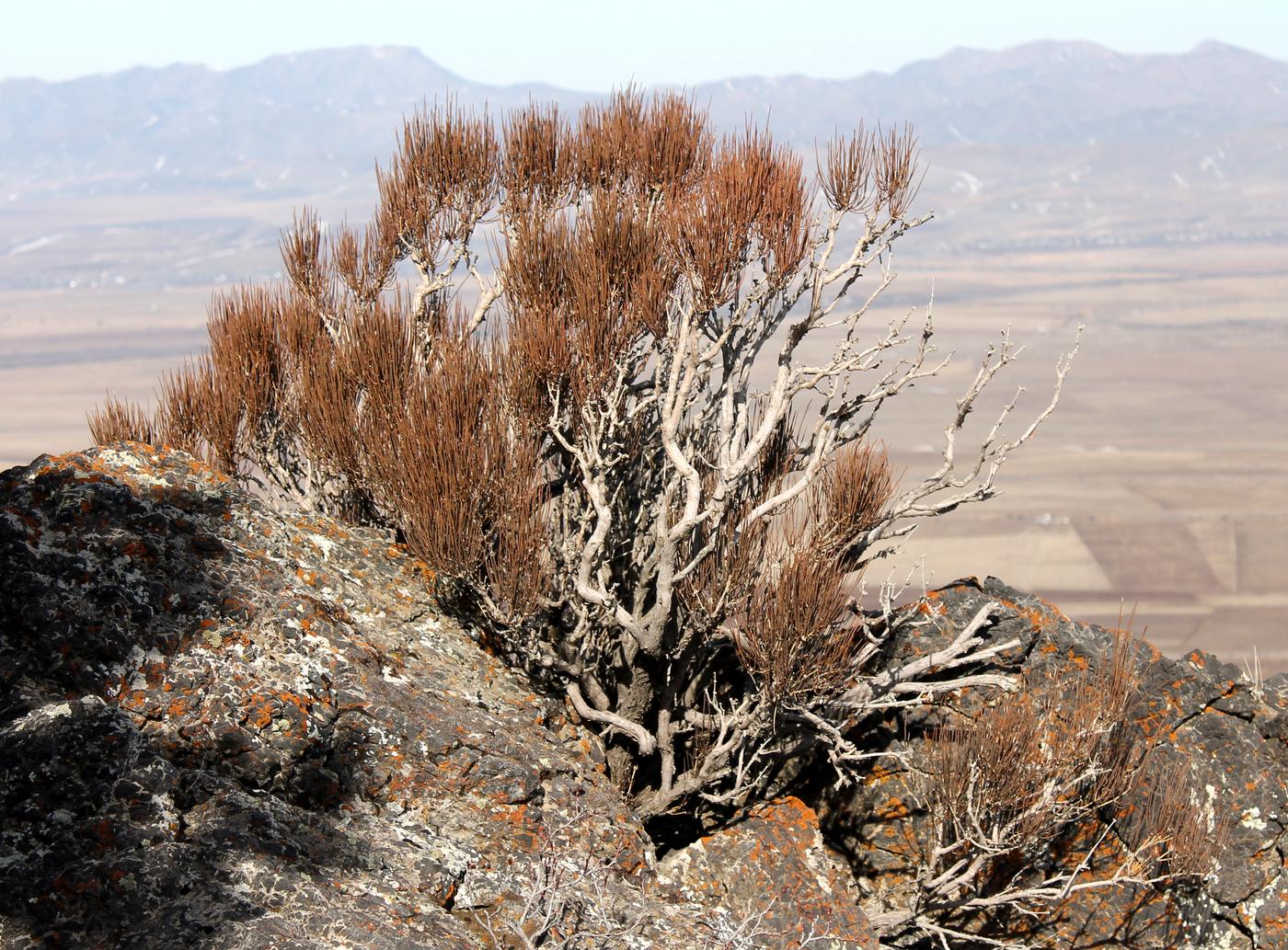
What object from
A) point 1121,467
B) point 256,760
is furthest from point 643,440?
point 1121,467

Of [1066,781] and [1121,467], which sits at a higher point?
[1066,781]

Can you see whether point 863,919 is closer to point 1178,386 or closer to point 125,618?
point 125,618

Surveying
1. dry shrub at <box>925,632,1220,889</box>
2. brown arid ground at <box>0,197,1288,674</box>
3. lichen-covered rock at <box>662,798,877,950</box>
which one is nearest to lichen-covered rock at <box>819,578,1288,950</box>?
dry shrub at <box>925,632,1220,889</box>

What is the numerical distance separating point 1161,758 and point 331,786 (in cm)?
704

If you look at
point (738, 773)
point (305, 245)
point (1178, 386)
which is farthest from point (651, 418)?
point (1178, 386)

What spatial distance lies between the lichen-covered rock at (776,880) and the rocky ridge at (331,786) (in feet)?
0.08

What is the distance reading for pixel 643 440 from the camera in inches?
435

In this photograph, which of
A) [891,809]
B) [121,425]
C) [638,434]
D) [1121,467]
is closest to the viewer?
[891,809]

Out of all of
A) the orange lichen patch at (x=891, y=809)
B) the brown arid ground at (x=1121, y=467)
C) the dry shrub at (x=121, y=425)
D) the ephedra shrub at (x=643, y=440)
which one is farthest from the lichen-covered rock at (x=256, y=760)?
the brown arid ground at (x=1121, y=467)

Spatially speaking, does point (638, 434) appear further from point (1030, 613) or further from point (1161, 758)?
point (1161, 758)

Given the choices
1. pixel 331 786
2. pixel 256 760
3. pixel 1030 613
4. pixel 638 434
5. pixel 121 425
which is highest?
pixel 638 434

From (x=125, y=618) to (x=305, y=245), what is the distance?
662 centimetres

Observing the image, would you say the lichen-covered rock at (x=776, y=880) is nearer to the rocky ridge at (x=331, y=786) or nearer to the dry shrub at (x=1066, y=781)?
the rocky ridge at (x=331, y=786)

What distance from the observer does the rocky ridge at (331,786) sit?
18.8 ft
